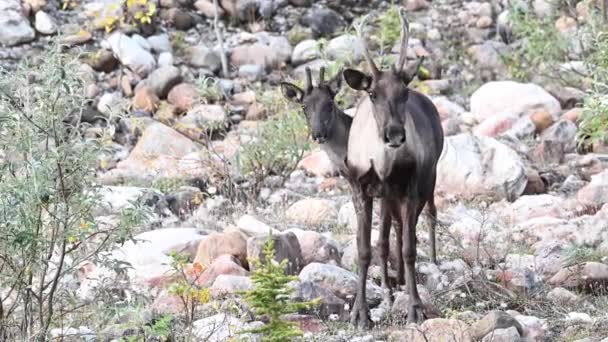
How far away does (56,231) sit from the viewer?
643cm

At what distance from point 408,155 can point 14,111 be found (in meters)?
2.59

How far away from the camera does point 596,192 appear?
1139cm

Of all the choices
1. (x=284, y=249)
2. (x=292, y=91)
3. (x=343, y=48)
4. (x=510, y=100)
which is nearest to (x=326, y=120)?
(x=292, y=91)

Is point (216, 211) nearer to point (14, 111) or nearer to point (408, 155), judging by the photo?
point (408, 155)

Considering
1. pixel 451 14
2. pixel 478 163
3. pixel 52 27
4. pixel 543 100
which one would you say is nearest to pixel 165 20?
pixel 52 27

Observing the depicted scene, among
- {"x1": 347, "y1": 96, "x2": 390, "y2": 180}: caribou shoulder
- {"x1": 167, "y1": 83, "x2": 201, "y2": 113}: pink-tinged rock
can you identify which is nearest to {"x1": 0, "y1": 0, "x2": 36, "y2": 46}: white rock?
{"x1": 167, "y1": 83, "x2": 201, "y2": 113}: pink-tinged rock

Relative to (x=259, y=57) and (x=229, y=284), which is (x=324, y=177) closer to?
(x=259, y=57)

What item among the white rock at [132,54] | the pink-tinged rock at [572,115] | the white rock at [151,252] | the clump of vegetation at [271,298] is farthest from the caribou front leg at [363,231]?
the white rock at [132,54]

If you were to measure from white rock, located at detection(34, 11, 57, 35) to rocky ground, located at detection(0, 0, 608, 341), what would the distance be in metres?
0.03

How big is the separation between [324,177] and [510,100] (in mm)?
3447

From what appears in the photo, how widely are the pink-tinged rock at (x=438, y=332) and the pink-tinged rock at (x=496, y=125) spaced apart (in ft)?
25.0

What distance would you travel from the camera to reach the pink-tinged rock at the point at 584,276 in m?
8.13

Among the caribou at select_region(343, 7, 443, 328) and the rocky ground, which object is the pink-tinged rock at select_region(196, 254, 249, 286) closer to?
the rocky ground

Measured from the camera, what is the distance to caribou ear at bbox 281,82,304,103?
31.4ft
